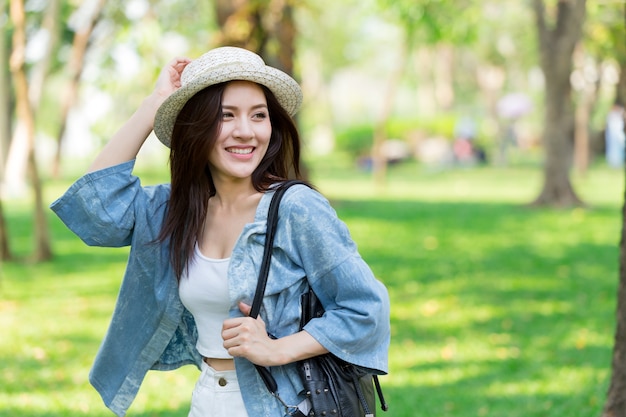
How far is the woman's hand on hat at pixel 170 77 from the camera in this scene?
2998mm

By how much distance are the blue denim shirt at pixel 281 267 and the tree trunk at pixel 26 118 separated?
9.69 m

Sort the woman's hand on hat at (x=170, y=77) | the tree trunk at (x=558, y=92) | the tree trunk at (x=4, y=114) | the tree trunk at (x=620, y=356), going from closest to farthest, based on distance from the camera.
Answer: the woman's hand on hat at (x=170, y=77) → the tree trunk at (x=620, y=356) → the tree trunk at (x=558, y=92) → the tree trunk at (x=4, y=114)

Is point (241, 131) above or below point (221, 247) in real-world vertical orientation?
above

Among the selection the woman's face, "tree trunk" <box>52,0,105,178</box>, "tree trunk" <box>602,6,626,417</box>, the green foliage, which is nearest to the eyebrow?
the woman's face

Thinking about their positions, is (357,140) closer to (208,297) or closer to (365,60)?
(365,60)

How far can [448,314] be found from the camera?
9281 mm

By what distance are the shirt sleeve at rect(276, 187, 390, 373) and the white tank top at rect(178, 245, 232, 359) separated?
25 cm

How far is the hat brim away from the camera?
2701 mm

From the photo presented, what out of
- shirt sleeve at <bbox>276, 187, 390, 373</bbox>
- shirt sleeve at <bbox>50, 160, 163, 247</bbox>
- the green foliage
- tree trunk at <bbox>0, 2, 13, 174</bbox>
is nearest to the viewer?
shirt sleeve at <bbox>276, 187, 390, 373</bbox>

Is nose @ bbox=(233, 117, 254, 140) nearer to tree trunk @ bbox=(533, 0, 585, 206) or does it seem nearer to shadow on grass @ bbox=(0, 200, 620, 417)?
shadow on grass @ bbox=(0, 200, 620, 417)

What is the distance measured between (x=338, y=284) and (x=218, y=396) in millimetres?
491

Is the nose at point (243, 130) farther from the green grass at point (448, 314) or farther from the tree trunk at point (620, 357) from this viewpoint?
the green grass at point (448, 314)

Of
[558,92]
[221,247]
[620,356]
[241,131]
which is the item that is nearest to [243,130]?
[241,131]

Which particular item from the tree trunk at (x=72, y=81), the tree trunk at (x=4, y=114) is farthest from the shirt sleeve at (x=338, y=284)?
the tree trunk at (x=4, y=114)
